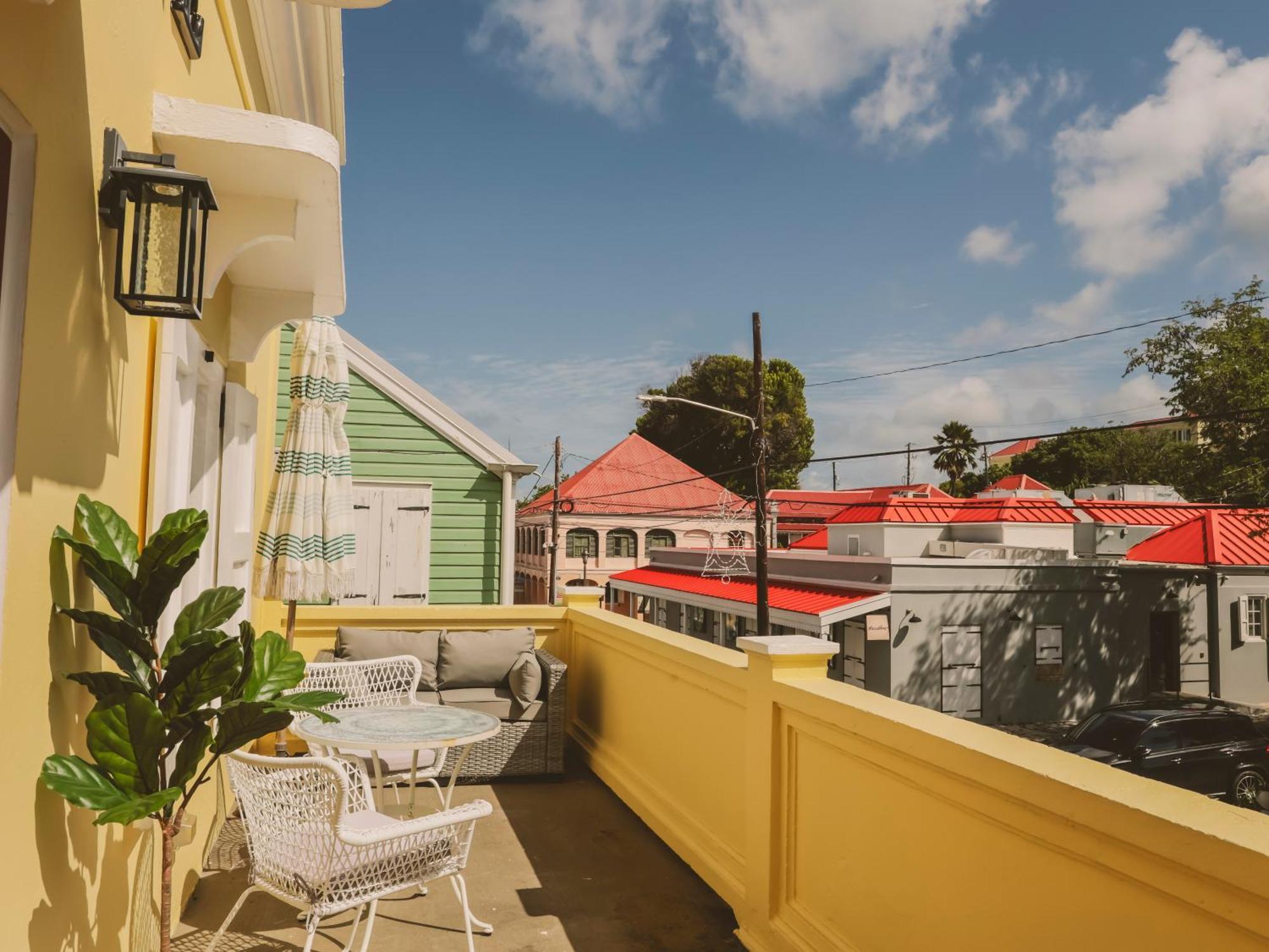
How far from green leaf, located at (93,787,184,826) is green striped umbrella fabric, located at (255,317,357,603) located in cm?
304

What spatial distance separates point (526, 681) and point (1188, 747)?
10.3 meters

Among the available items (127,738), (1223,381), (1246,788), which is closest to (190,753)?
(127,738)

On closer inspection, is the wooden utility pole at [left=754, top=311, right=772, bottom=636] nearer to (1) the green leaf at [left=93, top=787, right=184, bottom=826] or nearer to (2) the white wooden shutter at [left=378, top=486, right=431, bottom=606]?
(2) the white wooden shutter at [left=378, top=486, right=431, bottom=606]

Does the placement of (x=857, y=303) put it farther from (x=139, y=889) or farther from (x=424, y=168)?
(x=139, y=889)

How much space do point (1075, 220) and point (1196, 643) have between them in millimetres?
15137

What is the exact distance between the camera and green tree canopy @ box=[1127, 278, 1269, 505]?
703 inches

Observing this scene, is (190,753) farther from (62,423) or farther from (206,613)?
(62,423)

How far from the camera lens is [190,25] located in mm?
2867

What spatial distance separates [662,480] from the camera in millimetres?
44000

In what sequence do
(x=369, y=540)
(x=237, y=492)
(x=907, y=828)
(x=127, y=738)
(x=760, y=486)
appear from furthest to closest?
(x=760, y=486) < (x=369, y=540) < (x=237, y=492) < (x=907, y=828) < (x=127, y=738)

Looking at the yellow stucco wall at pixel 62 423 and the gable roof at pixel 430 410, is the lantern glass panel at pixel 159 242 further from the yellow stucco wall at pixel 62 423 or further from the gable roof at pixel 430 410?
the gable roof at pixel 430 410

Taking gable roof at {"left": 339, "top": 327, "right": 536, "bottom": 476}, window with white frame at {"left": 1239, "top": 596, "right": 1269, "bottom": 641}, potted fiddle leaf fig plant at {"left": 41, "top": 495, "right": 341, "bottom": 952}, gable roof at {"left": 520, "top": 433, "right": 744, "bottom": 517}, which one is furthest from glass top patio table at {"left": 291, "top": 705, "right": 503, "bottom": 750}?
gable roof at {"left": 520, "top": 433, "right": 744, "bottom": 517}

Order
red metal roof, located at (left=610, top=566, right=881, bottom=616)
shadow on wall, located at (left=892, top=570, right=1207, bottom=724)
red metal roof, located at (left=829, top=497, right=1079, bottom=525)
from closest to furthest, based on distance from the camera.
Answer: red metal roof, located at (left=610, top=566, right=881, bottom=616) → shadow on wall, located at (left=892, top=570, right=1207, bottom=724) → red metal roof, located at (left=829, top=497, right=1079, bottom=525)

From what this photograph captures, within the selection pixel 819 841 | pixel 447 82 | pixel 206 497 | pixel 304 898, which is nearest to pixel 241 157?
pixel 206 497
